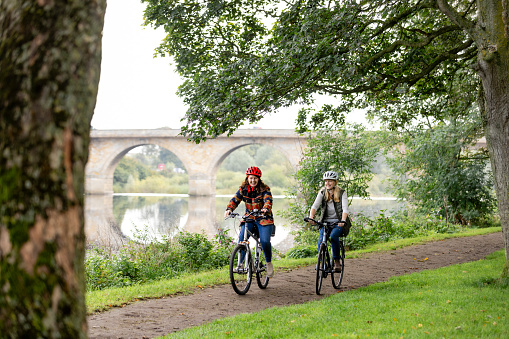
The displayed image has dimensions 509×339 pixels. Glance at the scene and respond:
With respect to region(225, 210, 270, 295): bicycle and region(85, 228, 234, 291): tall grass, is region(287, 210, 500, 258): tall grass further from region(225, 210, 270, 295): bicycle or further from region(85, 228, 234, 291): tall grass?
region(225, 210, 270, 295): bicycle

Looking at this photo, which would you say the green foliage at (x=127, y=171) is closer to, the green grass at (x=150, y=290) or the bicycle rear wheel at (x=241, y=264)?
the green grass at (x=150, y=290)

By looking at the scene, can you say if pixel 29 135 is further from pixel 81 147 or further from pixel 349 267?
pixel 349 267

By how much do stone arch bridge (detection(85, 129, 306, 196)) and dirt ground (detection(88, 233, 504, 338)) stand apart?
2660 cm

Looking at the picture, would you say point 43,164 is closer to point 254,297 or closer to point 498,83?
point 254,297

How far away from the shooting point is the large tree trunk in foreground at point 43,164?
58.2 inches

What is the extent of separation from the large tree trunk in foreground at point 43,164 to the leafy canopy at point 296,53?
15.6 ft

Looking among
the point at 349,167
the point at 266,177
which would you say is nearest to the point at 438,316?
the point at 349,167

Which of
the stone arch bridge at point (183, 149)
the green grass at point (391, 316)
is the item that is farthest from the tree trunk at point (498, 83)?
the stone arch bridge at point (183, 149)

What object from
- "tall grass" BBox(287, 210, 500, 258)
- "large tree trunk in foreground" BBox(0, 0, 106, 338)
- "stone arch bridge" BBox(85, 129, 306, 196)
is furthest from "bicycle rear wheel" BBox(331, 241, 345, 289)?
"stone arch bridge" BBox(85, 129, 306, 196)

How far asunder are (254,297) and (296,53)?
3.46m

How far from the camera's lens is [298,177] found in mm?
11602

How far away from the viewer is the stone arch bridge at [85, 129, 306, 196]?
35625 millimetres

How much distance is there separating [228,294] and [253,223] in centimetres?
101

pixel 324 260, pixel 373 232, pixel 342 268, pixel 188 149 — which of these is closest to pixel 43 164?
pixel 324 260
